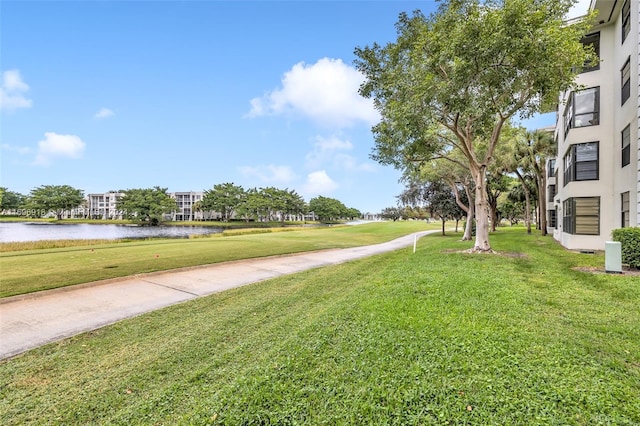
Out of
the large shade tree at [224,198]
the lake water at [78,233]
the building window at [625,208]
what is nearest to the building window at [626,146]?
the building window at [625,208]

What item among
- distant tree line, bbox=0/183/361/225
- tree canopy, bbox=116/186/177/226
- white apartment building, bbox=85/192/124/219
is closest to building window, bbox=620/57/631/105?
distant tree line, bbox=0/183/361/225

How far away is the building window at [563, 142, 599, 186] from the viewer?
551 inches

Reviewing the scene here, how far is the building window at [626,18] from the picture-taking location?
1138 cm

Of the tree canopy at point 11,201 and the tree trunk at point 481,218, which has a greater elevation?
the tree canopy at point 11,201

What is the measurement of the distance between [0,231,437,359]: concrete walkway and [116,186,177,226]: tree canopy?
7181 centimetres

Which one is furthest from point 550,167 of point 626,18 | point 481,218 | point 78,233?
point 78,233

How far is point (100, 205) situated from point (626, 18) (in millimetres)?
144347

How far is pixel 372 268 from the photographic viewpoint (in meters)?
10.7

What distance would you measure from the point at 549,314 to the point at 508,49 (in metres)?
8.21

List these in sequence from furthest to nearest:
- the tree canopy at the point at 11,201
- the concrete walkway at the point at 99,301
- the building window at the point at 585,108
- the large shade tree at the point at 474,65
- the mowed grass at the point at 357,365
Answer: the tree canopy at the point at 11,201 → the building window at the point at 585,108 → the large shade tree at the point at 474,65 → the concrete walkway at the point at 99,301 → the mowed grass at the point at 357,365

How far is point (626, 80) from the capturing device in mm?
11875

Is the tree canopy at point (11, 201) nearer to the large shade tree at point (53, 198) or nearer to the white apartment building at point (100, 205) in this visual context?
the large shade tree at point (53, 198)

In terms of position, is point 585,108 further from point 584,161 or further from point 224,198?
point 224,198

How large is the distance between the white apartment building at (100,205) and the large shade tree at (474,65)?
129 metres
